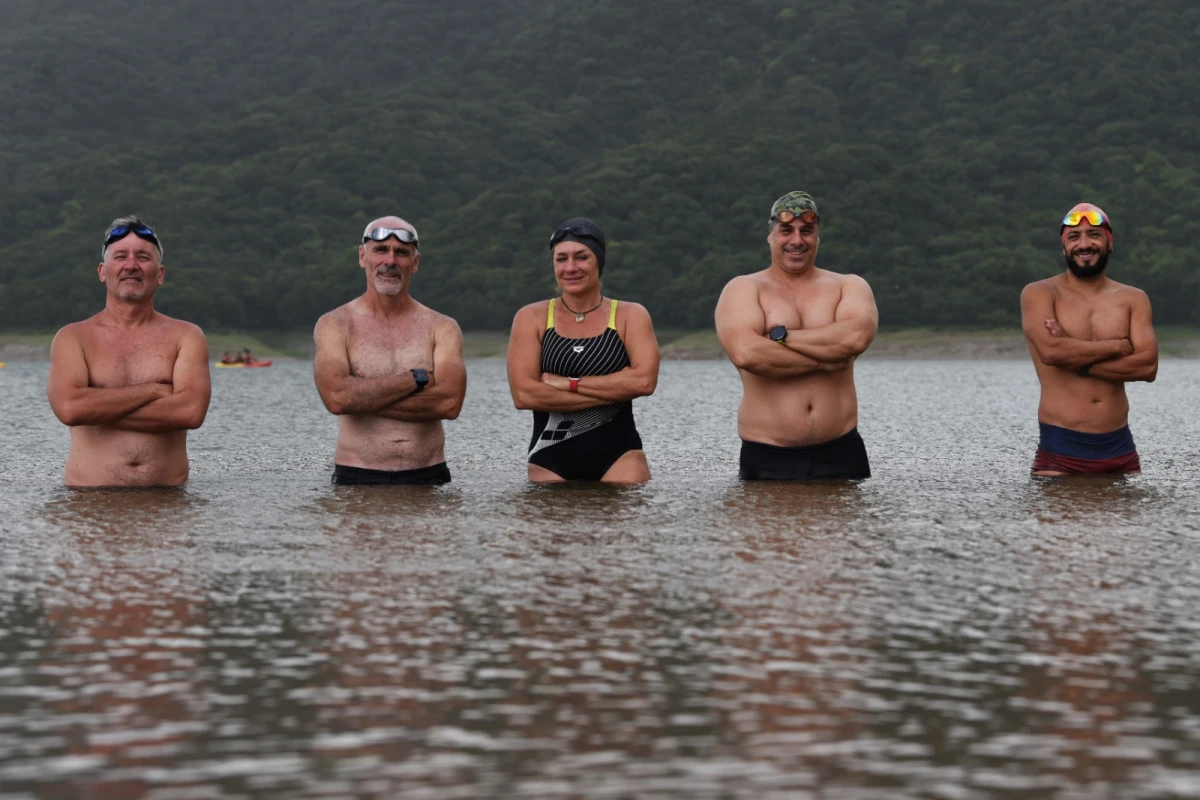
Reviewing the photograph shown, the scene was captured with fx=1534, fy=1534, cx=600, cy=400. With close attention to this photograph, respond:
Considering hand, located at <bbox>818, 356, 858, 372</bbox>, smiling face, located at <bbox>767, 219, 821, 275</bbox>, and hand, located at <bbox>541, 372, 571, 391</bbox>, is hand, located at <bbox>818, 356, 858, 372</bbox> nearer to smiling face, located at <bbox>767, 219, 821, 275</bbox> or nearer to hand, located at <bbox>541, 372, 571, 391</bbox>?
smiling face, located at <bbox>767, 219, 821, 275</bbox>

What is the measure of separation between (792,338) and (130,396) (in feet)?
11.1

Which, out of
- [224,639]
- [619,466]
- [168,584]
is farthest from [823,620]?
[619,466]

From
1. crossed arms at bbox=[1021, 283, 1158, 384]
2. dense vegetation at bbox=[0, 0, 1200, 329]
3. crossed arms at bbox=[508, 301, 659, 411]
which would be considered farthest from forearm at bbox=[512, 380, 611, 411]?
dense vegetation at bbox=[0, 0, 1200, 329]

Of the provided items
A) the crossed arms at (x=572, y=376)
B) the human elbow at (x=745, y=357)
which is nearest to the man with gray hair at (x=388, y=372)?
the crossed arms at (x=572, y=376)

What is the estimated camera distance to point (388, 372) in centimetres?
797

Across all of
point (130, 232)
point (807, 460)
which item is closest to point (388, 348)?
point (130, 232)

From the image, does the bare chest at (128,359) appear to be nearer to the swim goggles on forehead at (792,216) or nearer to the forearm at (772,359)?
the forearm at (772,359)

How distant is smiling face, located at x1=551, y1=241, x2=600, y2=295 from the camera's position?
7.95 m

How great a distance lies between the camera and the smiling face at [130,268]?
7.81 metres

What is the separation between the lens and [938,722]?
3.33m

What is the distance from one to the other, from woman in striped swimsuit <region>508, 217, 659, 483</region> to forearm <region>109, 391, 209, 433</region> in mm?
1598

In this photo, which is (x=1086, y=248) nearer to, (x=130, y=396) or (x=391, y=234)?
(x=391, y=234)

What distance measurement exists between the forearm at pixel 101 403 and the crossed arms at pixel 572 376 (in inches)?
72.6

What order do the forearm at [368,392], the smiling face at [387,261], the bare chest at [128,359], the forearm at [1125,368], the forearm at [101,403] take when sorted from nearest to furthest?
the forearm at [101,403] → the forearm at [368,392] → the bare chest at [128,359] → the smiling face at [387,261] → the forearm at [1125,368]
